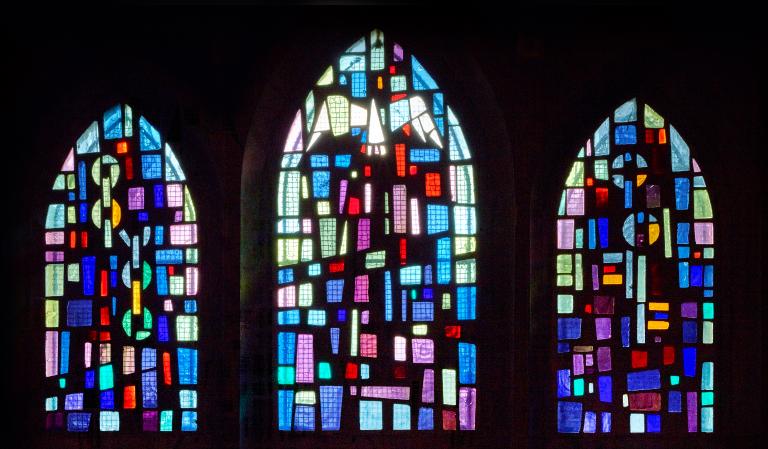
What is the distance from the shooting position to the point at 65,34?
541 centimetres

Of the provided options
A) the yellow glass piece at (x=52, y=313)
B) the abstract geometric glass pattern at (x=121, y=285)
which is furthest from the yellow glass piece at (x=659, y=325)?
the yellow glass piece at (x=52, y=313)

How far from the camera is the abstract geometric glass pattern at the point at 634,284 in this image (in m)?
5.54

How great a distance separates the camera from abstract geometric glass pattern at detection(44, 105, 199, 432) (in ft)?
18.3

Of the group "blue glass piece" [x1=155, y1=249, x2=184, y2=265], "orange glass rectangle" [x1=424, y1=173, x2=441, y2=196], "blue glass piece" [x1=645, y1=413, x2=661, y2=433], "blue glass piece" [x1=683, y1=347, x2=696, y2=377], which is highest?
"orange glass rectangle" [x1=424, y1=173, x2=441, y2=196]

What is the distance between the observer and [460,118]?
5570 millimetres

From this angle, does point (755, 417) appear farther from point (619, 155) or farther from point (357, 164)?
point (357, 164)

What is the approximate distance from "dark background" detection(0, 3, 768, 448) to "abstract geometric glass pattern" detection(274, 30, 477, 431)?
4.0 inches

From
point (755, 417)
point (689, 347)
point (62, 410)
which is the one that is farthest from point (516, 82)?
point (62, 410)

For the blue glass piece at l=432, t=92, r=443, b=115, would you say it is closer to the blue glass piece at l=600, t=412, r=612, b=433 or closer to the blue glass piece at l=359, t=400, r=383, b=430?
the blue glass piece at l=359, t=400, r=383, b=430

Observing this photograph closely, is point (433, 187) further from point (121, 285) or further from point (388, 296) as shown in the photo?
point (121, 285)

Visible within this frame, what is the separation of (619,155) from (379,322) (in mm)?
1678

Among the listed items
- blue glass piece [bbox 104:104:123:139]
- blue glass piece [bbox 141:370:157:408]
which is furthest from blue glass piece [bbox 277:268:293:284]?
blue glass piece [bbox 104:104:123:139]

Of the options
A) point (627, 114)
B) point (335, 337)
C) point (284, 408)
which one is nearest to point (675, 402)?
point (627, 114)

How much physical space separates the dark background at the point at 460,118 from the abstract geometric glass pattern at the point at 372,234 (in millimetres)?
101
